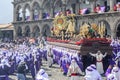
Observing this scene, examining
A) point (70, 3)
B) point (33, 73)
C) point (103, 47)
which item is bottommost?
point (33, 73)

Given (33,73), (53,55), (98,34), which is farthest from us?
(53,55)

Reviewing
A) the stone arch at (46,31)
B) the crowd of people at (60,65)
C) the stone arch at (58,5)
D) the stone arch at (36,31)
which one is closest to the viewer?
the crowd of people at (60,65)

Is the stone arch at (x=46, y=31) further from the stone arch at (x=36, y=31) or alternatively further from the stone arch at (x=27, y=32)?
the stone arch at (x=27, y=32)

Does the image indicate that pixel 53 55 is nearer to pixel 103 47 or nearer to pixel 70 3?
pixel 103 47

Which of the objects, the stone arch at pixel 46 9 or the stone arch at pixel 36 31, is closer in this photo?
the stone arch at pixel 46 9

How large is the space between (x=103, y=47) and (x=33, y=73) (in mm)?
4874

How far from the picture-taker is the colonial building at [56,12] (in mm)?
35031

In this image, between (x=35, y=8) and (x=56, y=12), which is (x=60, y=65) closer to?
(x=56, y=12)

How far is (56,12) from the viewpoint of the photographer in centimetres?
4931

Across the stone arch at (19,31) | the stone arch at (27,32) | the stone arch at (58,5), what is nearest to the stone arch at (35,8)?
the stone arch at (27,32)

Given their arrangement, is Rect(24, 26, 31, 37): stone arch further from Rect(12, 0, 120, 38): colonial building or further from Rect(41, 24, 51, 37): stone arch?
Rect(41, 24, 51, 37): stone arch

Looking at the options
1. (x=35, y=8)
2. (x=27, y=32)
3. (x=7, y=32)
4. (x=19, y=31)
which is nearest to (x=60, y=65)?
(x=35, y=8)

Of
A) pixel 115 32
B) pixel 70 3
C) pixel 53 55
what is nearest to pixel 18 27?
pixel 70 3

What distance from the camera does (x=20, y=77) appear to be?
14508 mm
